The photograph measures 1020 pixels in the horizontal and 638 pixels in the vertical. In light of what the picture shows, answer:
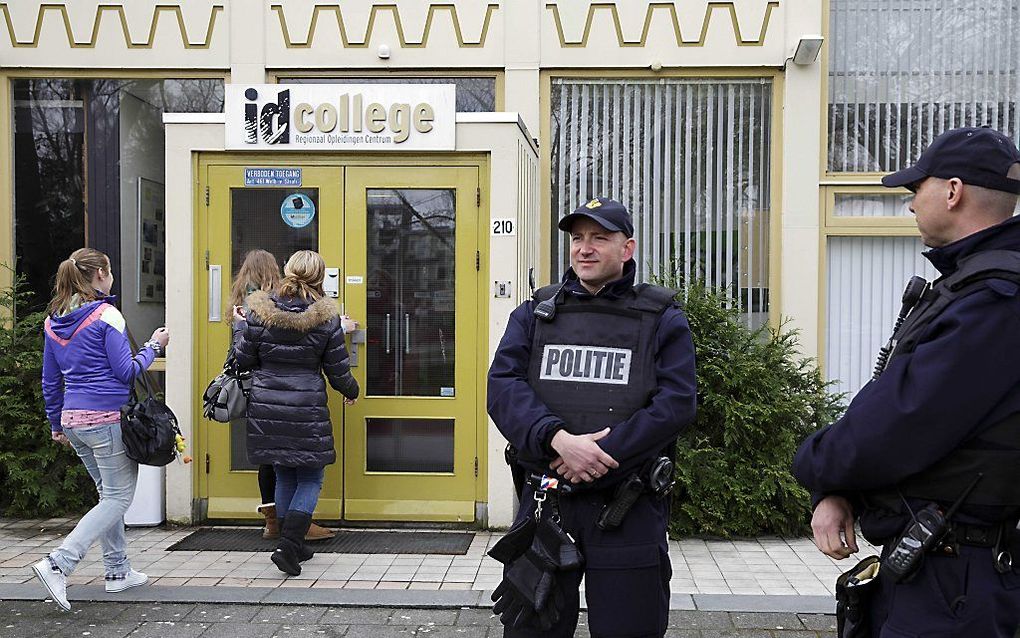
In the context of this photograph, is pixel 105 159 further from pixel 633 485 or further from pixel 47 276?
pixel 633 485

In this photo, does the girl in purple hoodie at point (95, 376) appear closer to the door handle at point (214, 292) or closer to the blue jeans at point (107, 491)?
Answer: the blue jeans at point (107, 491)

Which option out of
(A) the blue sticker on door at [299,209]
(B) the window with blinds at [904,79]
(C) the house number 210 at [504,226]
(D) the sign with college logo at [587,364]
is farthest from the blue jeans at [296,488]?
(B) the window with blinds at [904,79]

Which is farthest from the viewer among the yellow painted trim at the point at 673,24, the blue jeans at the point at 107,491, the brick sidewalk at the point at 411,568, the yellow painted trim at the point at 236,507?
the yellow painted trim at the point at 673,24

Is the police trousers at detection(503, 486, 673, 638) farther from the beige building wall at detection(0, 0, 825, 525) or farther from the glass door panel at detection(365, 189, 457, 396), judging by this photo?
the beige building wall at detection(0, 0, 825, 525)

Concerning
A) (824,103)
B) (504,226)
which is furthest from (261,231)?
(824,103)

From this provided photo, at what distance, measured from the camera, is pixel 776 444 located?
259 inches

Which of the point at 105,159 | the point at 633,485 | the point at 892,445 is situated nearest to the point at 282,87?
the point at 105,159

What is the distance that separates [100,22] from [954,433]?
24.3 feet

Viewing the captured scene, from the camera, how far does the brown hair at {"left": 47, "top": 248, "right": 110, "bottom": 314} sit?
528 centimetres

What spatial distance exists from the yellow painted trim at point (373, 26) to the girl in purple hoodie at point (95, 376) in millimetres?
3036

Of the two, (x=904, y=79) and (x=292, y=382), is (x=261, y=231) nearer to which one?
(x=292, y=382)

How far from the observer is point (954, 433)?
8.00 ft

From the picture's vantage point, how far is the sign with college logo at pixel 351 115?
6.70 m

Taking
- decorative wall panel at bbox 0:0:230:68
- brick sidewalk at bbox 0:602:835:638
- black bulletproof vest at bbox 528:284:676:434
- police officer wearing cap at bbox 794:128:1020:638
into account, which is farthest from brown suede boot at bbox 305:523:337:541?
police officer wearing cap at bbox 794:128:1020:638
